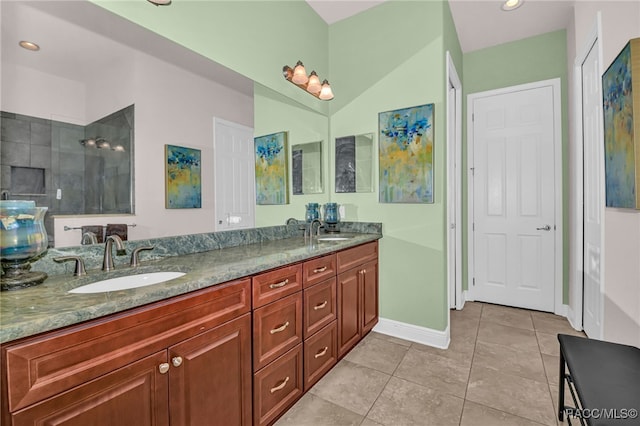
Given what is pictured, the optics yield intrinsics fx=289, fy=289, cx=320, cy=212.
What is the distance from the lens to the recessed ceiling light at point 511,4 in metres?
2.50

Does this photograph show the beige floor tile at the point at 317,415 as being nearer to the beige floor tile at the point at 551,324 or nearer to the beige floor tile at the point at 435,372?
the beige floor tile at the point at 435,372

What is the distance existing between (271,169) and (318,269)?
93 centimetres

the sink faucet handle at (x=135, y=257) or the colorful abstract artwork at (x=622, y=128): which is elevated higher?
the colorful abstract artwork at (x=622, y=128)

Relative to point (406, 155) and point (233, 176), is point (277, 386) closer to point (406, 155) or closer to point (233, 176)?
point (233, 176)

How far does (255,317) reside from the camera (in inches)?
52.7

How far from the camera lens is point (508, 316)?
9.82ft

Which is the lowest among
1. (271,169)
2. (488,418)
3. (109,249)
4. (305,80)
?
(488,418)

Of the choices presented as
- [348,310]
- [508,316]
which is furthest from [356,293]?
[508,316]

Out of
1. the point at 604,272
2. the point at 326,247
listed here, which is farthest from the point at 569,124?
the point at 326,247

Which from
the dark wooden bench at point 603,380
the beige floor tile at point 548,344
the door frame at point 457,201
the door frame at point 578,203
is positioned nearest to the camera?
the dark wooden bench at point 603,380

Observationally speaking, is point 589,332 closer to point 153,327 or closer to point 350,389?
point 350,389

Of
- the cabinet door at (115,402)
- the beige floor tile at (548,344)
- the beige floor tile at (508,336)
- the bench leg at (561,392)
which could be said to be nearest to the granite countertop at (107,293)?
the cabinet door at (115,402)

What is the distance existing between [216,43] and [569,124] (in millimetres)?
3303

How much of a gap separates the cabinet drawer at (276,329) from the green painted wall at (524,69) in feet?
8.50
